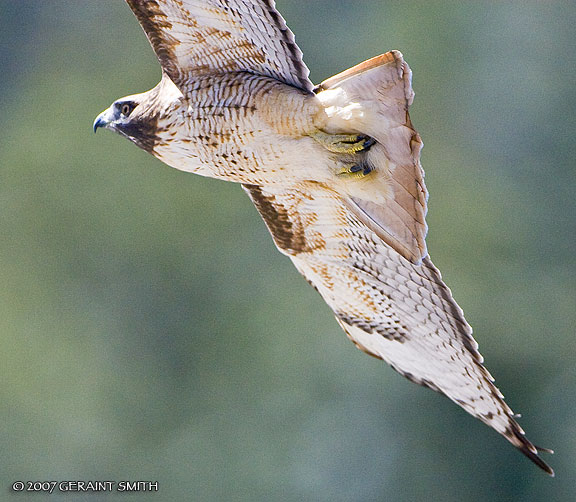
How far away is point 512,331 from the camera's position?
14.5 metres

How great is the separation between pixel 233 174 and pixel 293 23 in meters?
15.1

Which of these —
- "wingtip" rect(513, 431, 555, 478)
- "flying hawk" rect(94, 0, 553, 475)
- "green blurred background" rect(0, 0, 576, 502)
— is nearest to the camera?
"flying hawk" rect(94, 0, 553, 475)

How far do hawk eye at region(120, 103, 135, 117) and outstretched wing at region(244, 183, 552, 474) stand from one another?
0.55m

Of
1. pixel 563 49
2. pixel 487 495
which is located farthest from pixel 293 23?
pixel 487 495

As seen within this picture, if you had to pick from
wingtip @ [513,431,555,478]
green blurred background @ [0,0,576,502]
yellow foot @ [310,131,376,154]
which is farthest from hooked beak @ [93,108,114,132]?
green blurred background @ [0,0,576,502]

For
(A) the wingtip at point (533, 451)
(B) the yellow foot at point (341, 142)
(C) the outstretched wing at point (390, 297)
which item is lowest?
(A) the wingtip at point (533, 451)

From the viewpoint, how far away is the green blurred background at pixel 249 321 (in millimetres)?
13555

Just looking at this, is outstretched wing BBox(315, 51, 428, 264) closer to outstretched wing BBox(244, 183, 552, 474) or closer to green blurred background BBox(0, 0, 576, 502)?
outstretched wing BBox(244, 183, 552, 474)

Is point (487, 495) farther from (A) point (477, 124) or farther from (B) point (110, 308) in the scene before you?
(A) point (477, 124)

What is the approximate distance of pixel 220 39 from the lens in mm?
4117

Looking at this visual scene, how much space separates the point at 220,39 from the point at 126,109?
0.46m

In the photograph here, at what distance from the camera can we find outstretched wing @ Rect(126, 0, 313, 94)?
4.02 m

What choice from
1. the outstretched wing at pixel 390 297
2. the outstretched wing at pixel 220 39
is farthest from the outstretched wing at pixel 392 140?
the outstretched wing at pixel 390 297

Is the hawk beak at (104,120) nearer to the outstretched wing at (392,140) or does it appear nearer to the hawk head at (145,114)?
the hawk head at (145,114)
